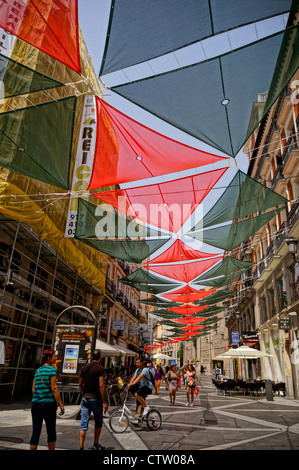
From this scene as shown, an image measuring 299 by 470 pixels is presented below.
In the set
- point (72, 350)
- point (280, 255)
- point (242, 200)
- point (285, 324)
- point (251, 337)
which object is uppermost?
point (280, 255)

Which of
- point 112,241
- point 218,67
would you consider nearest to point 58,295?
point 112,241

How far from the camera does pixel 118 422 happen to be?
7059 millimetres

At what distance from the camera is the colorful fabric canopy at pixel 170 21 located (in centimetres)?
506

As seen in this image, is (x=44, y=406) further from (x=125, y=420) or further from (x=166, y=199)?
(x=166, y=199)

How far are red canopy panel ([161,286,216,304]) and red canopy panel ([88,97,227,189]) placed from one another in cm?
1140

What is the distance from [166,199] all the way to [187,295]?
10.8 metres

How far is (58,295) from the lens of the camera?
17.9 m

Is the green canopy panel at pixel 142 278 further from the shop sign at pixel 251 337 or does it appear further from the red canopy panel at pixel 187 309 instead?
the shop sign at pixel 251 337

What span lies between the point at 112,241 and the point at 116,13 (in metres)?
8.50

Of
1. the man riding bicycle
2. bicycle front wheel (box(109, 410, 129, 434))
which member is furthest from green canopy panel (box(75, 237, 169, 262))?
bicycle front wheel (box(109, 410, 129, 434))

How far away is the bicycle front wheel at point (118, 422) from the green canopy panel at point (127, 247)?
6656mm

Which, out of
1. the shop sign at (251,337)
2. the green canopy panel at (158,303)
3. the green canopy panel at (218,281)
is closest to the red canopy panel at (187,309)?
the green canopy panel at (158,303)

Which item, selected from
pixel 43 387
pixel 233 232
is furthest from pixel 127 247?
pixel 43 387

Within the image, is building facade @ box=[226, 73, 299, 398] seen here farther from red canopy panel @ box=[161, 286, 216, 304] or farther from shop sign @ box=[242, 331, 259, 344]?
red canopy panel @ box=[161, 286, 216, 304]
